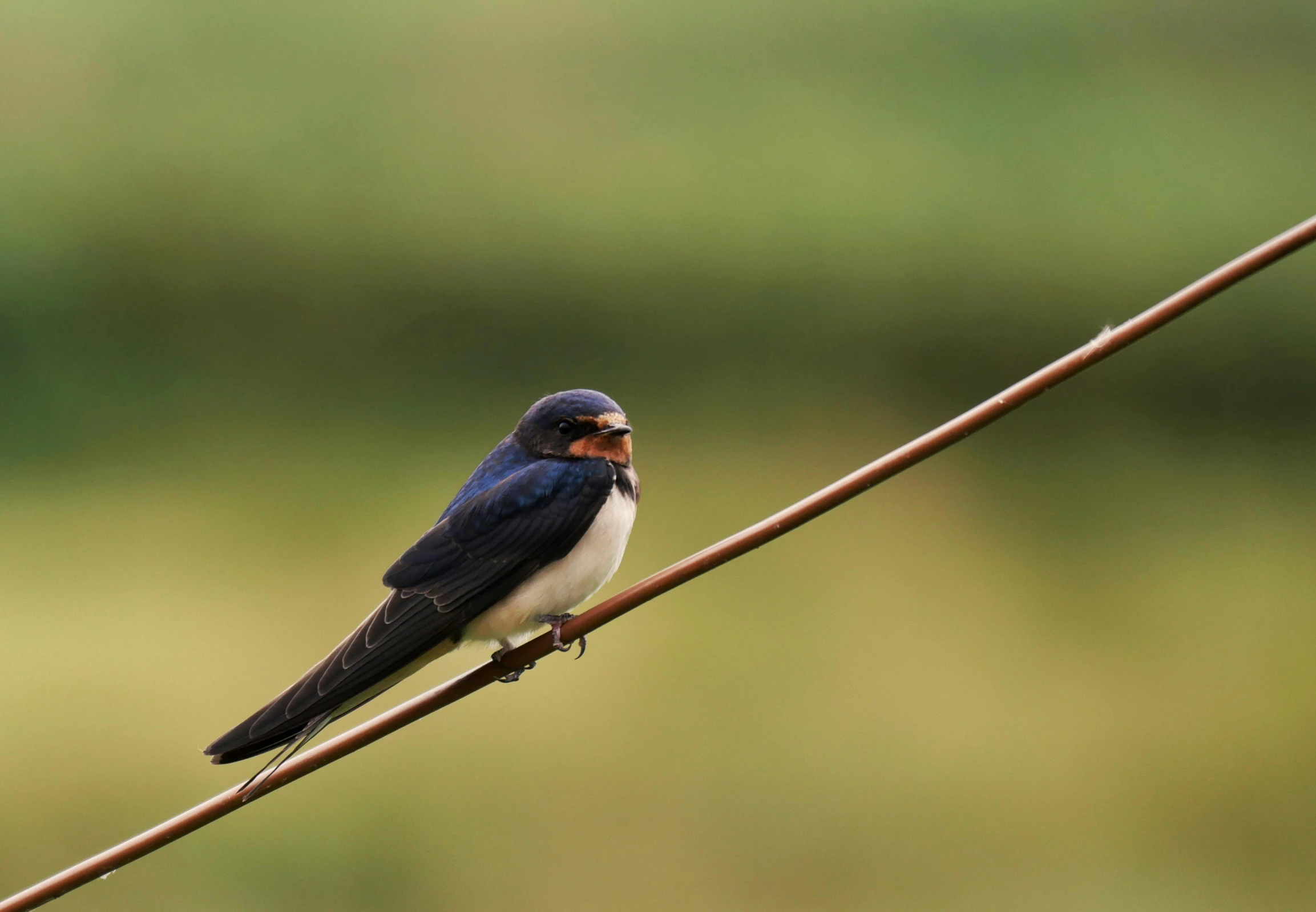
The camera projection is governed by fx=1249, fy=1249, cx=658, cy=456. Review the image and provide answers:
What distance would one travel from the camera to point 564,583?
2125 mm

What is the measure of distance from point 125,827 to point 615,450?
9.08ft

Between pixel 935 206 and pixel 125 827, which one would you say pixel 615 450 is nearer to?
pixel 125 827

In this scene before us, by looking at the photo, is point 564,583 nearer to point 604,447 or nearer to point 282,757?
point 604,447

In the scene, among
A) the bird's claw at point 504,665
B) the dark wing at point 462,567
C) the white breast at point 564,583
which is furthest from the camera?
the white breast at point 564,583

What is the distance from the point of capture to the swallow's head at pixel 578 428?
2.17 metres

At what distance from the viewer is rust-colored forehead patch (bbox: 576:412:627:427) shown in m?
2.17

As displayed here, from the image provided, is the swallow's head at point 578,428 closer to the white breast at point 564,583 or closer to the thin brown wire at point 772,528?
the white breast at point 564,583

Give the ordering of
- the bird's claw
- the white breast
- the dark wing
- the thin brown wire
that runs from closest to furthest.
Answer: the thin brown wire, the bird's claw, the dark wing, the white breast

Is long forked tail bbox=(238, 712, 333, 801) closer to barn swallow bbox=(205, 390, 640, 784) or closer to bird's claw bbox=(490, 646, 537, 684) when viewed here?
barn swallow bbox=(205, 390, 640, 784)

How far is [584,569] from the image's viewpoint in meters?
2.14

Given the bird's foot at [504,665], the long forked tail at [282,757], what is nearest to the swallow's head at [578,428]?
the bird's foot at [504,665]

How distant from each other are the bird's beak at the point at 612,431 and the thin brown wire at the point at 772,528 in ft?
2.30

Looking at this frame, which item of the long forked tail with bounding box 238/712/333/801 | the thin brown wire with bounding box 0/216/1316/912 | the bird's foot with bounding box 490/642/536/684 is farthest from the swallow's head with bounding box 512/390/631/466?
the thin brown wire with bounding box 0/216/1316/912

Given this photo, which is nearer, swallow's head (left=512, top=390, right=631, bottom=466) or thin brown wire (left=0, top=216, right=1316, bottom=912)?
thin brown wire (left=0, top=216, right=1316, bottom=912)
